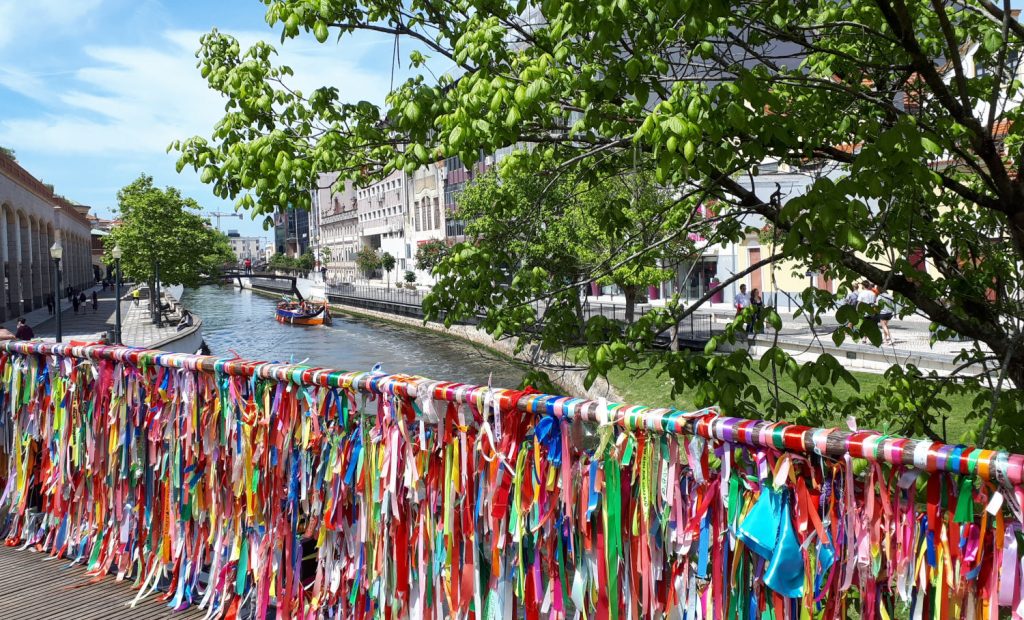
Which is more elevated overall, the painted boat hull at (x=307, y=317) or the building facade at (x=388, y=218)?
the building facade at (x=388, y=218)

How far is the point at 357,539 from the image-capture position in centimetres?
363

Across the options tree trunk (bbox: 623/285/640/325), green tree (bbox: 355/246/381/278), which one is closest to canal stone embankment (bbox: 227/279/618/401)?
tree trunk (bbox: 623/285/640/325)

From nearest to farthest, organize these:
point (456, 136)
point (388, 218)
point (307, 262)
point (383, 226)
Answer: point (456, 136) → point (388, 218) → point (383, 226) → point (307, 262)

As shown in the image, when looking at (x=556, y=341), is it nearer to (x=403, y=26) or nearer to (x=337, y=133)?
(x=337, y=133)

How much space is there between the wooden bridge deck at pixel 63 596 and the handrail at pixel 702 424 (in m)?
1.24

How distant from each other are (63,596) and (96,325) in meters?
42.9

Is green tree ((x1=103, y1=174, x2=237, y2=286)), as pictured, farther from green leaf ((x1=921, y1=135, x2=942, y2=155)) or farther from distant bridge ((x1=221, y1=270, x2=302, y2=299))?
green leaf ((x1=921, y1=135, x2=942, y2=155))

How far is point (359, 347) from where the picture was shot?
4503cm

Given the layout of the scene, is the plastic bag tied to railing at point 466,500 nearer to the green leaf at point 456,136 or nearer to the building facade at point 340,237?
the green leaf at point 456,136

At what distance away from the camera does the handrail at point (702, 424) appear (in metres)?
2.09

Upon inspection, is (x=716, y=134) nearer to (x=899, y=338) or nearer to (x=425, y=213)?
(x=899, y=338)

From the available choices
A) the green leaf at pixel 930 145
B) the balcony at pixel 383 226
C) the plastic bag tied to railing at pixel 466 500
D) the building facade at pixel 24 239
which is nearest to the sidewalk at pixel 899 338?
the green leaf at pixel 930 145

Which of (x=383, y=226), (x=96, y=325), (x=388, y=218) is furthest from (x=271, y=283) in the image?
(x=96, y=325)

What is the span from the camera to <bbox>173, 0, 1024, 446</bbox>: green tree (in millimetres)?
3553
